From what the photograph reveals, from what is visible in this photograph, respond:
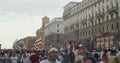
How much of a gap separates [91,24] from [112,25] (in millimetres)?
14704

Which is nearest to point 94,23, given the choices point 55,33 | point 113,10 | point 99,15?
point 99,15

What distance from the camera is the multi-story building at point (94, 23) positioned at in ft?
218

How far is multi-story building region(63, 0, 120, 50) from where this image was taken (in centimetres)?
6656

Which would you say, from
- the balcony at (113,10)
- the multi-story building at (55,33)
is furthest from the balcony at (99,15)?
the multi-story building at (55,33)

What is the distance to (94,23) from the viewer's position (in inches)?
3130

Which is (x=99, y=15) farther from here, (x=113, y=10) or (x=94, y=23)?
(x=113, y=10)

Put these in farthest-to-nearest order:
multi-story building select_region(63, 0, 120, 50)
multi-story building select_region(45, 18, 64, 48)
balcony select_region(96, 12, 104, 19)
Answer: multi-story building select_region(45, 18, 64, 48) < balcony select_region(96, 12, 104, 19) < multi-story building select_region(63, 0, 120, 50)

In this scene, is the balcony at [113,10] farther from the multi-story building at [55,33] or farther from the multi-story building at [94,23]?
the multi-story building at [55,33]

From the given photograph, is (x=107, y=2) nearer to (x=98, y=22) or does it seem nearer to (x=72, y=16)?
(x=98, y=22)

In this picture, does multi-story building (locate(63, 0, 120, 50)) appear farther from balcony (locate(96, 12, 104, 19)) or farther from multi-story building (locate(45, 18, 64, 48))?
multi-story building (locate(45, 18, 64, 48))

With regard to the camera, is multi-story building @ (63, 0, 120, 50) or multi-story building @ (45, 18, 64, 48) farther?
multi-story building @ (45, 18, 64, 48)

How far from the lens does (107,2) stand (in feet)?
235

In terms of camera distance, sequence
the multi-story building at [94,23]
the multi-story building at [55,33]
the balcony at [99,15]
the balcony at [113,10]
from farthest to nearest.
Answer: the multi-story building at [55,33] → the balcony at [99,15] → the balcony at [113,10] → the multi-story building at [94,23]

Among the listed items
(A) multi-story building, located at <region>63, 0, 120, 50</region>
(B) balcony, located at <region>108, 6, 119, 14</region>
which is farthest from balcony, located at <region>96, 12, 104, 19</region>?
(B) balcony, located at <region>108, 6, 119, 14</region>
